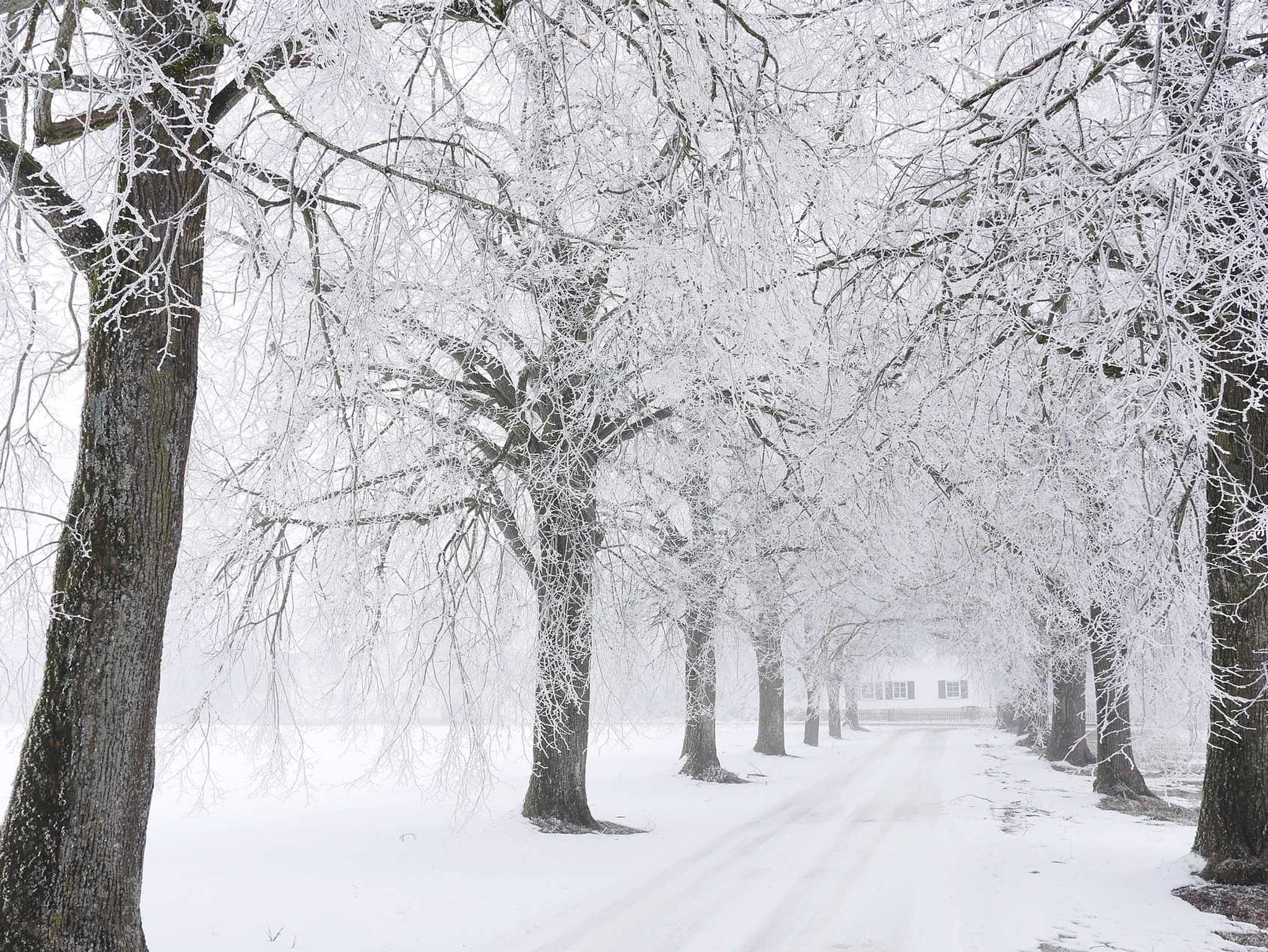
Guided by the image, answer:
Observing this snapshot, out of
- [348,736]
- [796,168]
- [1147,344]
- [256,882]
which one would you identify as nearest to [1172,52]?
[1147,344]

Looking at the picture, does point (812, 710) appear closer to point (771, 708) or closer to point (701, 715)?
point (771, 708)

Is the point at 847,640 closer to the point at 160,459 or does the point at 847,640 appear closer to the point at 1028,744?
the point at 1028,744

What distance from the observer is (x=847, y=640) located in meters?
28.5

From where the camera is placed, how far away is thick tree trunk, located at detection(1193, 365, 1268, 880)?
26.7ft

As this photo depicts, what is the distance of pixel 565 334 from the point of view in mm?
9984

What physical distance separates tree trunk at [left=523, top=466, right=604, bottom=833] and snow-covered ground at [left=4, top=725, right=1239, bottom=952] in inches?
26.0

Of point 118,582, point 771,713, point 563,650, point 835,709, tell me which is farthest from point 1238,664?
point 835,709

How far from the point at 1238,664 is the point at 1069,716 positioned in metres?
16.3

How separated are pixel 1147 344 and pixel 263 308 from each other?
20.2ft

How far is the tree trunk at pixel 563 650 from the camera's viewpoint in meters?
10.1

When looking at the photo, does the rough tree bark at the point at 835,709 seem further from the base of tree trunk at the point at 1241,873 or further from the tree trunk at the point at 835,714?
the base of tree trunk at the point at 1241,873

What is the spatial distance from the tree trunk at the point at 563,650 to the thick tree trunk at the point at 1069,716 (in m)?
13.5

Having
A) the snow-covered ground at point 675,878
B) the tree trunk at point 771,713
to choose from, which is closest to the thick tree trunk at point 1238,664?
the snow-covered ground at point 675,878

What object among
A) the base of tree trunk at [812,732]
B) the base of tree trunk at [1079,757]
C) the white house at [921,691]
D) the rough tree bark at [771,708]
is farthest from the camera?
the white house at [921,691]
